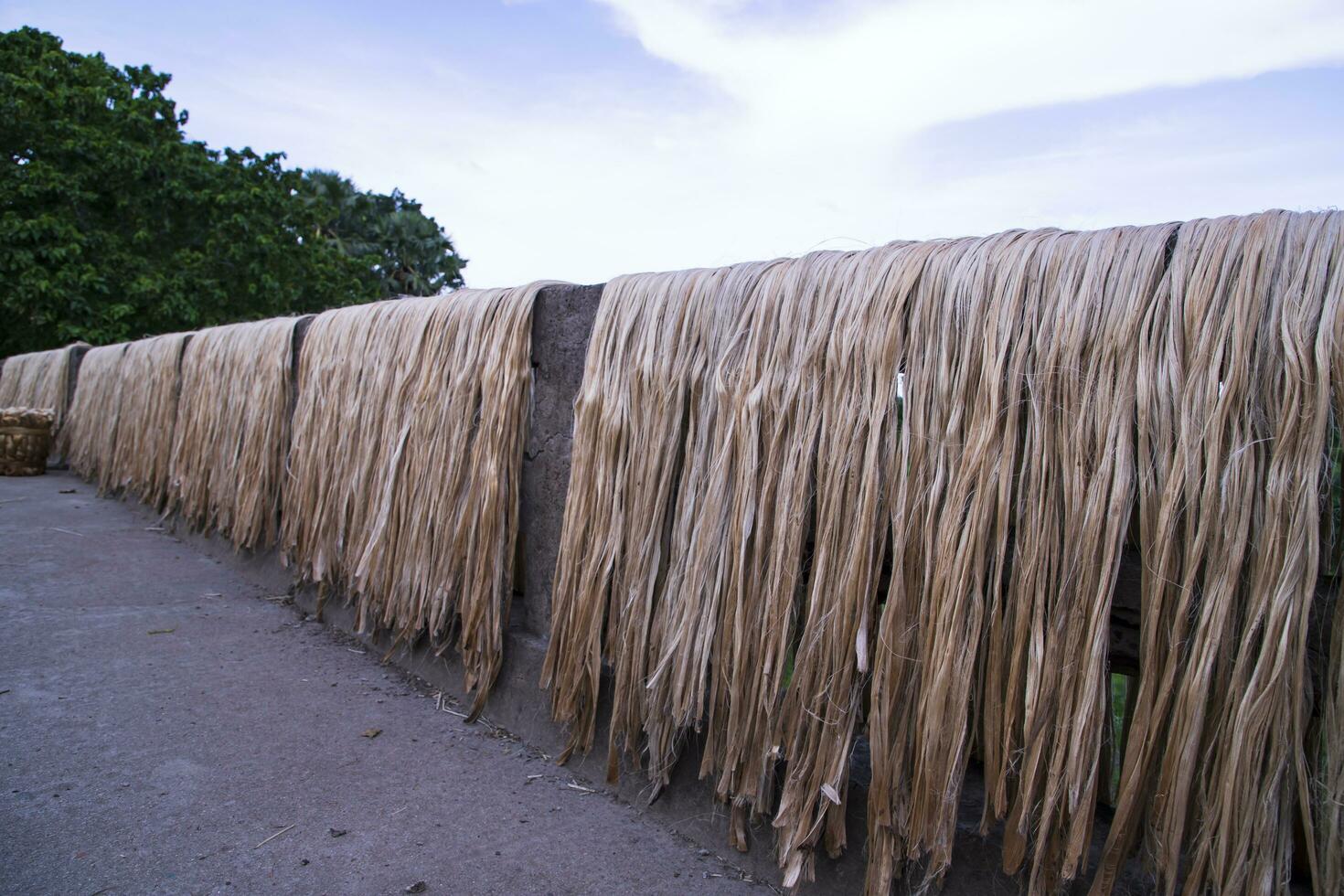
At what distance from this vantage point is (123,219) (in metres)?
14.2

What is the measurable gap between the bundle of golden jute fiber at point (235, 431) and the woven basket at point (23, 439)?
3214 millimetres

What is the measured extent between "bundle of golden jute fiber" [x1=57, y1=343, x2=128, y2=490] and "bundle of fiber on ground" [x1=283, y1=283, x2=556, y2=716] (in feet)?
13.5

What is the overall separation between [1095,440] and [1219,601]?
295mm

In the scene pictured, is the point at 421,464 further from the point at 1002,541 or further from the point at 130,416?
the point at 130,416

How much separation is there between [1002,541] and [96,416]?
7.86 meters

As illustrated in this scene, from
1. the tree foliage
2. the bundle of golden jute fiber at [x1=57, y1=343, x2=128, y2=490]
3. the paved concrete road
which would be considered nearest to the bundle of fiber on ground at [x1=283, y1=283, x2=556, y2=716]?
the paved concrete road

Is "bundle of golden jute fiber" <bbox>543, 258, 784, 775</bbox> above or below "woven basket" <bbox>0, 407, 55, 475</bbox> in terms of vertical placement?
above

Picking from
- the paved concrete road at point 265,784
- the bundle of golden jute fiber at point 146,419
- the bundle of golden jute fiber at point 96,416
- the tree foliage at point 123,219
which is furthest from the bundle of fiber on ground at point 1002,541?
the tree foliage at point 123,219

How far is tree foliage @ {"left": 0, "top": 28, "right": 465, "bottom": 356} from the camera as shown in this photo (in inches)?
498

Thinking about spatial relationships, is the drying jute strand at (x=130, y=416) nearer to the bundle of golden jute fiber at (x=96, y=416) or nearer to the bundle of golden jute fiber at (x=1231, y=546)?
the bundle of golden jute fiber at (x=96, y=416)

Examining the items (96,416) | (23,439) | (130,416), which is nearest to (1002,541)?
(130,416)

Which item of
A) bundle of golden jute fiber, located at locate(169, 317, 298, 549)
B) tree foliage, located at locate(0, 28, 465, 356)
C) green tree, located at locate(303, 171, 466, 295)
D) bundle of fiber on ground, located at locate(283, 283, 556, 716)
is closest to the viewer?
bundle of fiber on ground, located at locate(283, 283, 556, 716)

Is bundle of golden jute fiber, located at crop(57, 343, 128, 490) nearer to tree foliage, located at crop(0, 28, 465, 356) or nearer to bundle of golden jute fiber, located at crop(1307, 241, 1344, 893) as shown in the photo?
tree foliage, located at crop(0, 28, 465, 356)

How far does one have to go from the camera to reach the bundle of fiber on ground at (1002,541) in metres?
1.18
